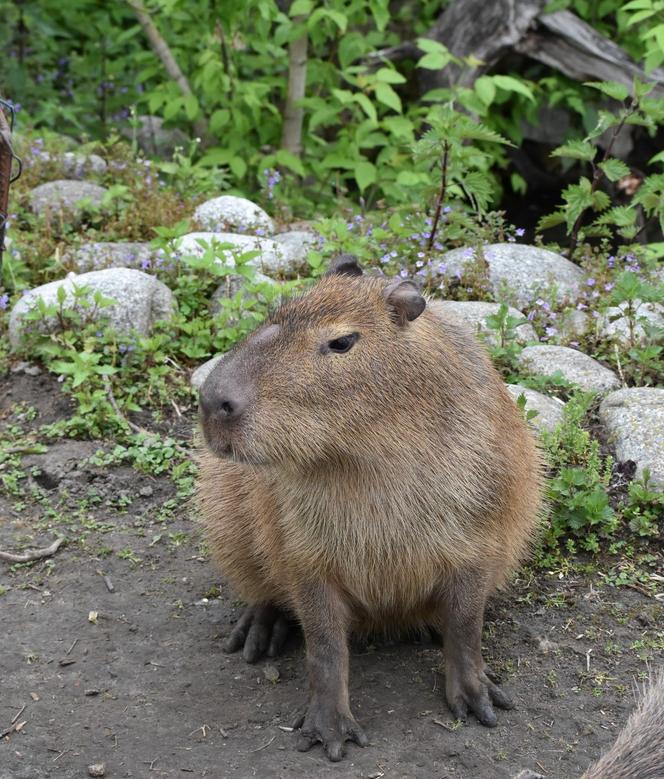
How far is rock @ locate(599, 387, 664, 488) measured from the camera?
4.14m

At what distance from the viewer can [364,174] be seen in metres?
6.91

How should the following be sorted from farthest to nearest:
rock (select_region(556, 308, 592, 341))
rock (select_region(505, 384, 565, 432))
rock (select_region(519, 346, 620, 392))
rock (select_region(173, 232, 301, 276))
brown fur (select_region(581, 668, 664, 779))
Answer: rock (select_region(173, 232, 301, 276))
rock (select_region(556, 308, 592, 341))
rock (select_region(519, 346, 620, 392))
rock (select_region(505, 384, 565, 432))
brown fur (select_region(581, 668, 664, 779))

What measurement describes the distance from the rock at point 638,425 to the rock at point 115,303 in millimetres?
2180

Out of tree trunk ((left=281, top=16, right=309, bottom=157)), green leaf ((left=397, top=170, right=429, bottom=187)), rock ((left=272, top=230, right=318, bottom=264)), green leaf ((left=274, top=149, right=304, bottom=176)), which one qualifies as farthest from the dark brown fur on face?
tree trunk ((left=281, top=16, right=309, bottom=157))

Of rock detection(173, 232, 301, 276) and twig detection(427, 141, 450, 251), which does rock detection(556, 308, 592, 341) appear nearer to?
Result: twig detection(427, 141, 450, 251)

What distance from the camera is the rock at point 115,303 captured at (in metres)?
5.09

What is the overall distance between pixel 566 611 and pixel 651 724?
1.22 metres

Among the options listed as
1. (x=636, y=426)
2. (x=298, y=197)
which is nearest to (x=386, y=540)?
(x=636, y=426)

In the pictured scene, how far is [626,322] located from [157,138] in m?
4.40

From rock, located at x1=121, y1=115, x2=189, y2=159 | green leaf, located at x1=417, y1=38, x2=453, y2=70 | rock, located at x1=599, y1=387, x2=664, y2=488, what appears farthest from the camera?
rock, located at x1=121, y1=115, x2=189, y2=159

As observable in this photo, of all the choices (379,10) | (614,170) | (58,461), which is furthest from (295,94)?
(58,461)

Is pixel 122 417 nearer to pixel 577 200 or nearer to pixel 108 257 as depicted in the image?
pixel 108 257

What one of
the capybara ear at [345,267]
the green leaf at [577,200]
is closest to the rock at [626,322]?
the green leaf at [577,200]

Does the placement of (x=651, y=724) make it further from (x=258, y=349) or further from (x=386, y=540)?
(x=258, y=349)
